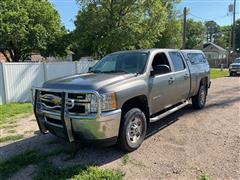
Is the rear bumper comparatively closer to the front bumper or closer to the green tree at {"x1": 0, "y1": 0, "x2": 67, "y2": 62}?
the front bumper

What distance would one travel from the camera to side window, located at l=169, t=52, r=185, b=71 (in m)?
6.41

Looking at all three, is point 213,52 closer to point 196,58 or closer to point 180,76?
point 196,58

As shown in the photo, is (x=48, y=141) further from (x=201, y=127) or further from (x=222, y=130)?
(x=222, y=130)

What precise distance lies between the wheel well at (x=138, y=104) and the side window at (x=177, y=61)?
1.75 meters

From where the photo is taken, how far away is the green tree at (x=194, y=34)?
2815 inches

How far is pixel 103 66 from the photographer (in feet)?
19.9

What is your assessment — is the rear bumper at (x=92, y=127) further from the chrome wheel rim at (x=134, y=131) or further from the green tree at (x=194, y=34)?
the green tree at (x=194, y=34)

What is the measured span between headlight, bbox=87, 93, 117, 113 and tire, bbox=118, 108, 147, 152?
0.49m

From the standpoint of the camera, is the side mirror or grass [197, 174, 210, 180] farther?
the side mirror

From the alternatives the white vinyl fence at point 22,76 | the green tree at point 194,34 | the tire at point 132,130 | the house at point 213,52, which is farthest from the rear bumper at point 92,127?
the green tree at point 194,34

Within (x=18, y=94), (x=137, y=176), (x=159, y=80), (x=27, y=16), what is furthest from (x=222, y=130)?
(x=27, y=16)

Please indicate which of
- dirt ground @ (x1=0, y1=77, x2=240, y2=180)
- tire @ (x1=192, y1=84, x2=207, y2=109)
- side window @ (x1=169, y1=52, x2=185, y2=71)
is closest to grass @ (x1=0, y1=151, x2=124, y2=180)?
dirt ground @ (x1=0, y1=77, x2=240, y2=180)

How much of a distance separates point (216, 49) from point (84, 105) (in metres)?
71.6

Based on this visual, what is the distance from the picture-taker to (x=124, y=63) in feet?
18.5
